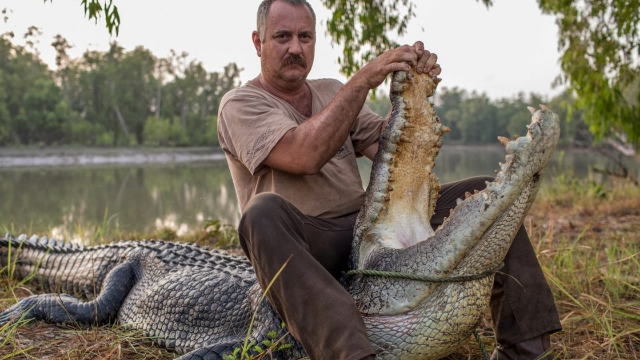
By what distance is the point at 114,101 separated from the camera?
39344 mm

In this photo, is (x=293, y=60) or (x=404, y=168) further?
(x=293, y=60)

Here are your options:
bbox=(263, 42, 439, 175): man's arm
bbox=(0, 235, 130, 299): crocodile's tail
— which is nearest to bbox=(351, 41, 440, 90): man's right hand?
bbox=(263, 42, 439, 175): man's arm

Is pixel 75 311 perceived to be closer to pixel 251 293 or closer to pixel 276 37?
pixel 251 293

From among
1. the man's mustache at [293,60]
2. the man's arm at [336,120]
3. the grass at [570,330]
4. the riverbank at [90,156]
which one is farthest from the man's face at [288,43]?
the riverbank at [90,156]

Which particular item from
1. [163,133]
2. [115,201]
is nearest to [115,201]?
[115,201]

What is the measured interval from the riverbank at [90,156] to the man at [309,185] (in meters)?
23.3

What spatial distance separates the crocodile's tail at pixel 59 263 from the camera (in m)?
3.30

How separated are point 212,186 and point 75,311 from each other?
12.2 meters

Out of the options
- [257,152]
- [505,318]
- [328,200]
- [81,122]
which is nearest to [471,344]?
[505,318]

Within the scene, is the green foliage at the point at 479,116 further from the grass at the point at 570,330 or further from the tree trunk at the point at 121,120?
the grass at the point at 570,330

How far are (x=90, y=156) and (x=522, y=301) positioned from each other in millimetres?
26002

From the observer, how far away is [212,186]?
49.0 feet

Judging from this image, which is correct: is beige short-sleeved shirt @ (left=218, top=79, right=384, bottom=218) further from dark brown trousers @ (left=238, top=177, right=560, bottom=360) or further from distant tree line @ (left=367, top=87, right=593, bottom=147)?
distant tree line @ (left=367, top=87, right=593, bottom=147)

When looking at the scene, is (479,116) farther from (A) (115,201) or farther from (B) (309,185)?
(B) (309,185)
